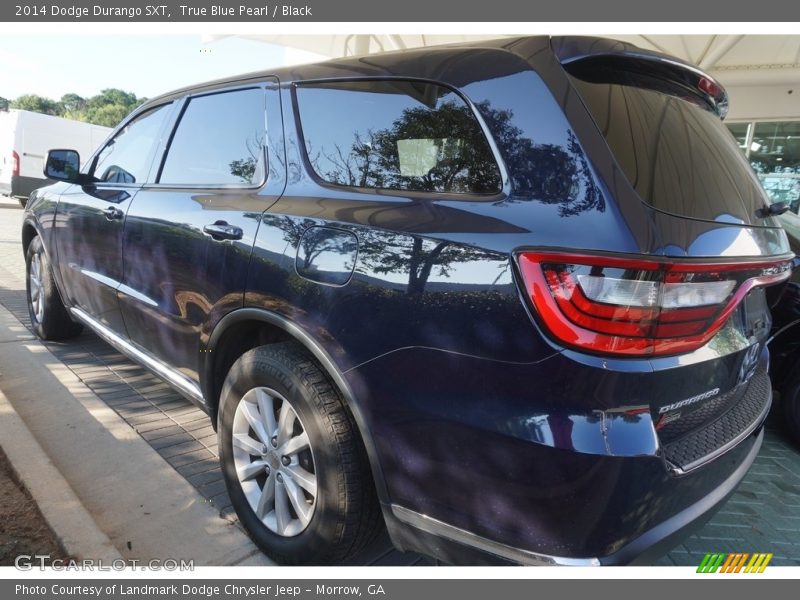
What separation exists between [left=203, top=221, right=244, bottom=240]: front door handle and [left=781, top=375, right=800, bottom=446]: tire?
11.5ft

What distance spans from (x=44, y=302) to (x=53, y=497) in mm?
2540

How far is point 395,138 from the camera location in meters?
1.89

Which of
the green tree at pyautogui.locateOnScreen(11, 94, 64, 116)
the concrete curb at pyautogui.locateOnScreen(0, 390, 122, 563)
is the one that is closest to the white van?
the concrete curb at pyautogui.locateOnScreen(0, 390, 122, 563)

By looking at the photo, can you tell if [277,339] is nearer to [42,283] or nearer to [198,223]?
[198,223]

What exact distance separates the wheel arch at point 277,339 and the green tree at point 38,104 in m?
114

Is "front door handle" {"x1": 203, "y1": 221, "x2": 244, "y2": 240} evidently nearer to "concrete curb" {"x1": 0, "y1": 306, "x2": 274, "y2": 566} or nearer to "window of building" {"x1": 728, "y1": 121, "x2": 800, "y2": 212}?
"concrete curb" {"x1": 0, "y1": 306, "x2": 274, "y2": 566}

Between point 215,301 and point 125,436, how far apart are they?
1.33 meters

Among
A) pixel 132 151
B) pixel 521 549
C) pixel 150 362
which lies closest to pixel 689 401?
pixel 521 549

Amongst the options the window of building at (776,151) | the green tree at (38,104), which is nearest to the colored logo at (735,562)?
the window of building at (776,151)

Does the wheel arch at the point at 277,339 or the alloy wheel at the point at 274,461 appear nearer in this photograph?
the wheel arch at the point at 277,339

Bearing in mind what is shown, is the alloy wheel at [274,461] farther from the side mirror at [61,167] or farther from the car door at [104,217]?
the side mirror at [61,167]

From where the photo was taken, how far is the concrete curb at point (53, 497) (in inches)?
84.4

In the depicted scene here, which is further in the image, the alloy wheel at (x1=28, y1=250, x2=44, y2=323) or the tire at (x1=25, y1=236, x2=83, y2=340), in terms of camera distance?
the alloy wheel at (x1=28, y1=250, x2=44, y2=323)

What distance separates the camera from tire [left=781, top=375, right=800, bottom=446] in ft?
11.4
